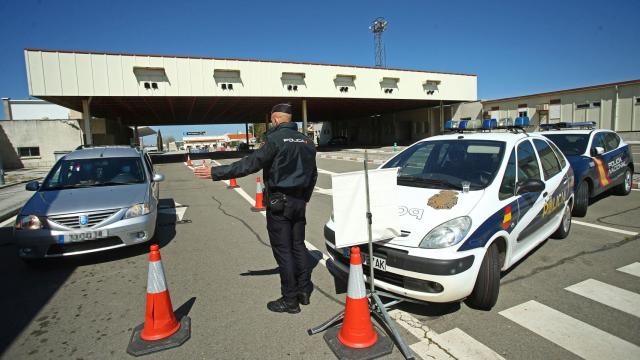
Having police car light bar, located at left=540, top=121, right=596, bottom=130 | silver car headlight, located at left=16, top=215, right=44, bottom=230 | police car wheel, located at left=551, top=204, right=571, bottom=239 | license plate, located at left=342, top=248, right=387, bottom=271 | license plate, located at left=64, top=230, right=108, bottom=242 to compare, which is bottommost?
police car wheel, located at left=551, top=204, right=571, bottom=239

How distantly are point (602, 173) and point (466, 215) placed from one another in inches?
233

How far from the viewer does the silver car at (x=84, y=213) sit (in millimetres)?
4625

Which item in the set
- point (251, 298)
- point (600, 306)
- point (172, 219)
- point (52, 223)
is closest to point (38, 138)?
point (172, 219)

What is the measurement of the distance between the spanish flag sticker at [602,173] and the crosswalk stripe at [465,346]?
6016 millimetres

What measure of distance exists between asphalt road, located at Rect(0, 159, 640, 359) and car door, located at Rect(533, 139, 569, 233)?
463 millimetres

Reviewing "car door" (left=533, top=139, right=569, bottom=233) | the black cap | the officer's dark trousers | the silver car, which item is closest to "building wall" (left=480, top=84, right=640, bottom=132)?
"car door" (left=533, top=139, right=569, bottom=233)

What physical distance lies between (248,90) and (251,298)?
26.2 metres

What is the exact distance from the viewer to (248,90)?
2817 cm

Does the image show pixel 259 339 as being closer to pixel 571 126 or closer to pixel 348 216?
pixel 348 216

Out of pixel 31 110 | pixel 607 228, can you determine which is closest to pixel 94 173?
pixel 607 228

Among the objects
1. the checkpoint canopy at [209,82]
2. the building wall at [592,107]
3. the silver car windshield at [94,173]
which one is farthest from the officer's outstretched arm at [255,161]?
the building wall at [592,107]

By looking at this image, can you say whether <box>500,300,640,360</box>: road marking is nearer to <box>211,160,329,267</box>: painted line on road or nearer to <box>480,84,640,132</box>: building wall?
<box>211,160,329,267</box>: painted line on road

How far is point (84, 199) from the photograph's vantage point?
5.07 metres

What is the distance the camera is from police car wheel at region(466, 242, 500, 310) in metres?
3.21
